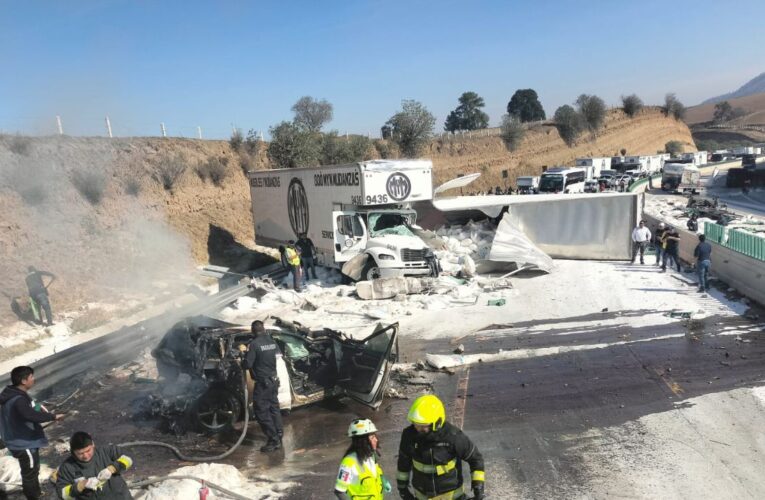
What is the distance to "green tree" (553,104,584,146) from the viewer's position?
237 feet

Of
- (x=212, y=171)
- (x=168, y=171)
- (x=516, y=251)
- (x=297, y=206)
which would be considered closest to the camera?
(x=516, y=251)

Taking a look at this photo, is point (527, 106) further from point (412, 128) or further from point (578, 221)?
point (578, 221)

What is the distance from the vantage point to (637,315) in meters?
12.5

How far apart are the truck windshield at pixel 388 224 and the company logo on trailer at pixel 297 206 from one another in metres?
3.06

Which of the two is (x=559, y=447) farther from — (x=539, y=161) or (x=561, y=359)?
(x=539, y=161)

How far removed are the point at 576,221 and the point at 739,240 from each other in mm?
5661

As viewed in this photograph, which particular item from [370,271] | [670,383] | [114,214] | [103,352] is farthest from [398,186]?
[114,214]

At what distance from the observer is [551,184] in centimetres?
3716

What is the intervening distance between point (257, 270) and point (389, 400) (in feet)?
47.3

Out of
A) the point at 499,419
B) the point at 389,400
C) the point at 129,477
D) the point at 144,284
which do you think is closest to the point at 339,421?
the point at 389,400

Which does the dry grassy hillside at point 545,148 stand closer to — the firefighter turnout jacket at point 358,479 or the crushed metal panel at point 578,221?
the crushed metal panel at point 578,221

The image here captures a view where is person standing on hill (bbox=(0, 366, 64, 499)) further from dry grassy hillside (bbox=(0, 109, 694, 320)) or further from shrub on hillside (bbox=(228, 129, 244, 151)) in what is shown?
shrub on hillside (bbox=(228, 129, 244, 151))

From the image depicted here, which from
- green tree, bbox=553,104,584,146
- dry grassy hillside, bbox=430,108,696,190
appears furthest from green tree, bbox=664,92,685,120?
green tree, bbox=553,104,584,146

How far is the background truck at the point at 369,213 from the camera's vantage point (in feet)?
52.0
